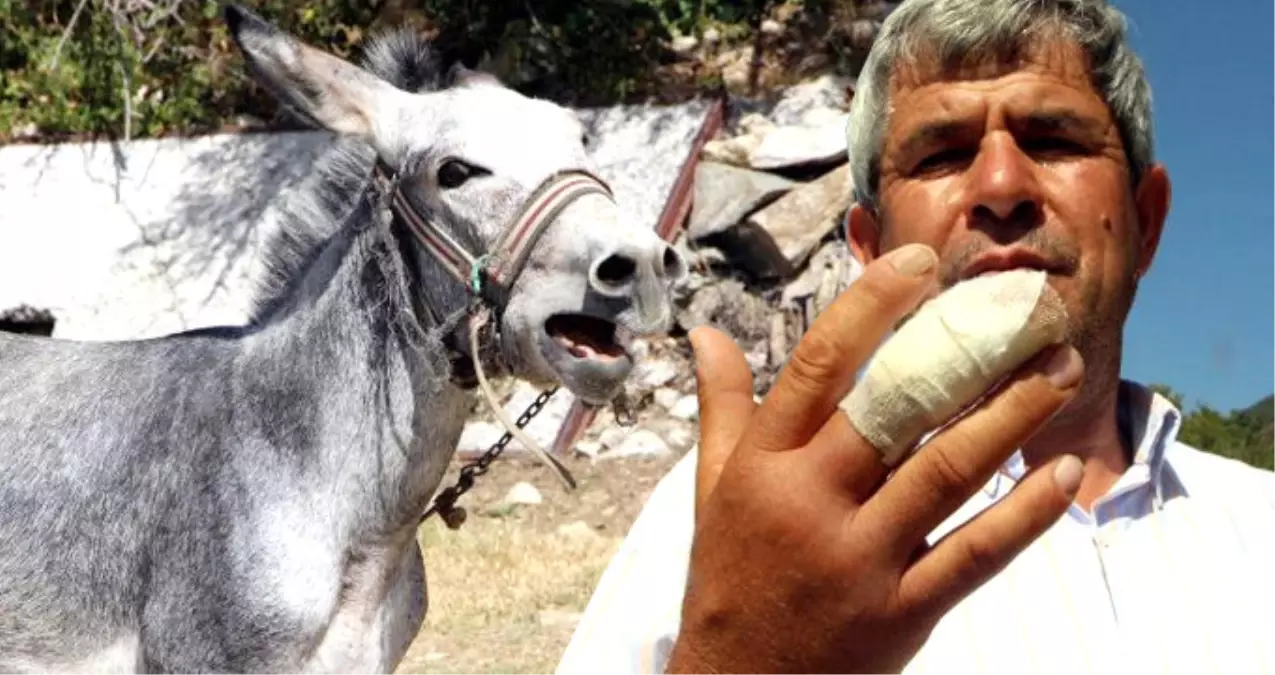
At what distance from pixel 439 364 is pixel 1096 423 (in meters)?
1.92

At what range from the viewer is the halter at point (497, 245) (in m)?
3.38

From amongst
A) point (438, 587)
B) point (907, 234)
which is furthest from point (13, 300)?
point (907, 234)

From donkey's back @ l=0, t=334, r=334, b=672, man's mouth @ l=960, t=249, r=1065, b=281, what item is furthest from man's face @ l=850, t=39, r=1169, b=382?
donkey's back @ l=0, t=334, r=334, b=672

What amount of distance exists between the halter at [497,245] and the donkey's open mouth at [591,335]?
0.47 feet

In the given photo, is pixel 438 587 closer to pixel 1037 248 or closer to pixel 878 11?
pixel 1037 248

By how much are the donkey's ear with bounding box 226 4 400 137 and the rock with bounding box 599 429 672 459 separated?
6.01 m

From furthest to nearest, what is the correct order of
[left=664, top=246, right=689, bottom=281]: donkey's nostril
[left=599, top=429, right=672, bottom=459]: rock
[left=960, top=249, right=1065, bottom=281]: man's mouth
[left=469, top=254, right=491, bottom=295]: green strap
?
[left=599, top=429, right=672, bottom=459]: rock, [left=469, top=254, right=491, bottom=295]: green strap, [left=664, top=246, right=689, bottom=281]: donkey's nostril, [left=960, top=249, right=1065, bottom=281]: man's mouth

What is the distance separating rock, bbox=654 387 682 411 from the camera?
10039 mm

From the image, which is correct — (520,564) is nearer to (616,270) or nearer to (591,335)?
(591,335)

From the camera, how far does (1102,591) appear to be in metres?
1.82

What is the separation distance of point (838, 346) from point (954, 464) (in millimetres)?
128

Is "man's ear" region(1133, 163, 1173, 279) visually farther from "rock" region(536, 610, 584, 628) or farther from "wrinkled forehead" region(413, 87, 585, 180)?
"rock" region(536, 610, 584, 628)

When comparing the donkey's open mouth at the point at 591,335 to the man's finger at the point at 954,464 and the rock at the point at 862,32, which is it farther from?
the rock at the point at 862,32

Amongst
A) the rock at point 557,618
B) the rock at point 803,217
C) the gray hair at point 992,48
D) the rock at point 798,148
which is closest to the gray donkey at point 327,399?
the gray hair at point 992,48
